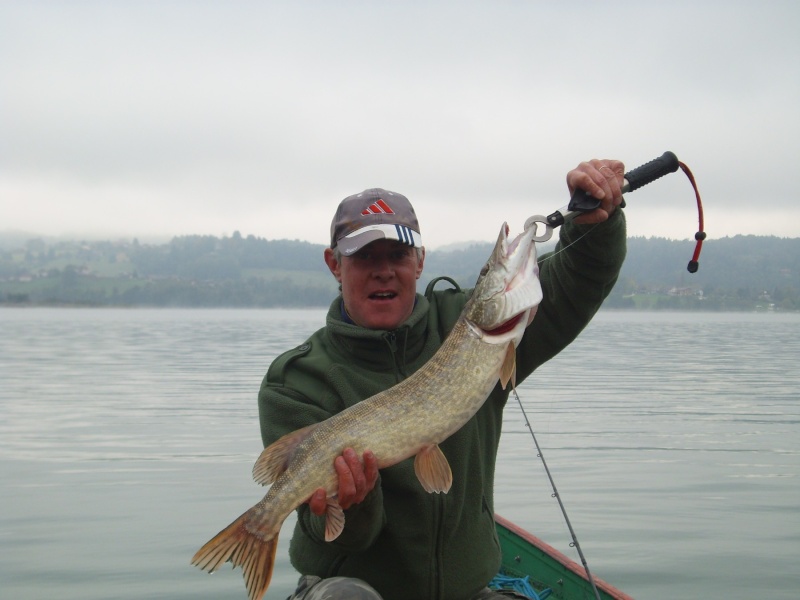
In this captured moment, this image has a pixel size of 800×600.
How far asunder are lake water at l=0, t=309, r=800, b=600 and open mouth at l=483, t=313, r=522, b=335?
4.10m

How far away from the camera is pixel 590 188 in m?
3.58

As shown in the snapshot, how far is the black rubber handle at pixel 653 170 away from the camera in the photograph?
3.72 meters

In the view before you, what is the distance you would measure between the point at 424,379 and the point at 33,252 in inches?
8431

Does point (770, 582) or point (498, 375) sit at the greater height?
point (498, 375)

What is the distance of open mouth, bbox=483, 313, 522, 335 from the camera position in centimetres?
343

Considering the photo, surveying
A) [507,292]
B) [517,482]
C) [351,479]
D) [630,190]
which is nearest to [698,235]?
[630,190]

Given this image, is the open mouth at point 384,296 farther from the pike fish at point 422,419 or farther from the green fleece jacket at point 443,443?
the pike fish at point 422,419

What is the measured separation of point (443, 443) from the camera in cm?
399

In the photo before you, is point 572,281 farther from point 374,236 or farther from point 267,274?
point 267,274

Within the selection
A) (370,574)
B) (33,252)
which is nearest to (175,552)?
(370,574)

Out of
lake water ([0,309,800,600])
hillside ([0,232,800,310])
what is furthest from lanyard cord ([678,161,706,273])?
hillside ([0,232,800,310])

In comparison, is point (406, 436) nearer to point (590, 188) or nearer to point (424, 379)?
point (424, 379)

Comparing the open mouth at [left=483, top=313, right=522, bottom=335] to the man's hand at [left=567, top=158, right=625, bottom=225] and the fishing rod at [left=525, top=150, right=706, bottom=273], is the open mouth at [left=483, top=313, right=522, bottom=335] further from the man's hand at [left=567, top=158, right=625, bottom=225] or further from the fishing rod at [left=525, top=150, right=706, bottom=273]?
the man's hand at [left=567, top=158, right=625, bottom=225]

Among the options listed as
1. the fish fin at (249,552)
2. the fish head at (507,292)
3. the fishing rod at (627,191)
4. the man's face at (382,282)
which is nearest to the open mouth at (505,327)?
the fish head at (507,292)
